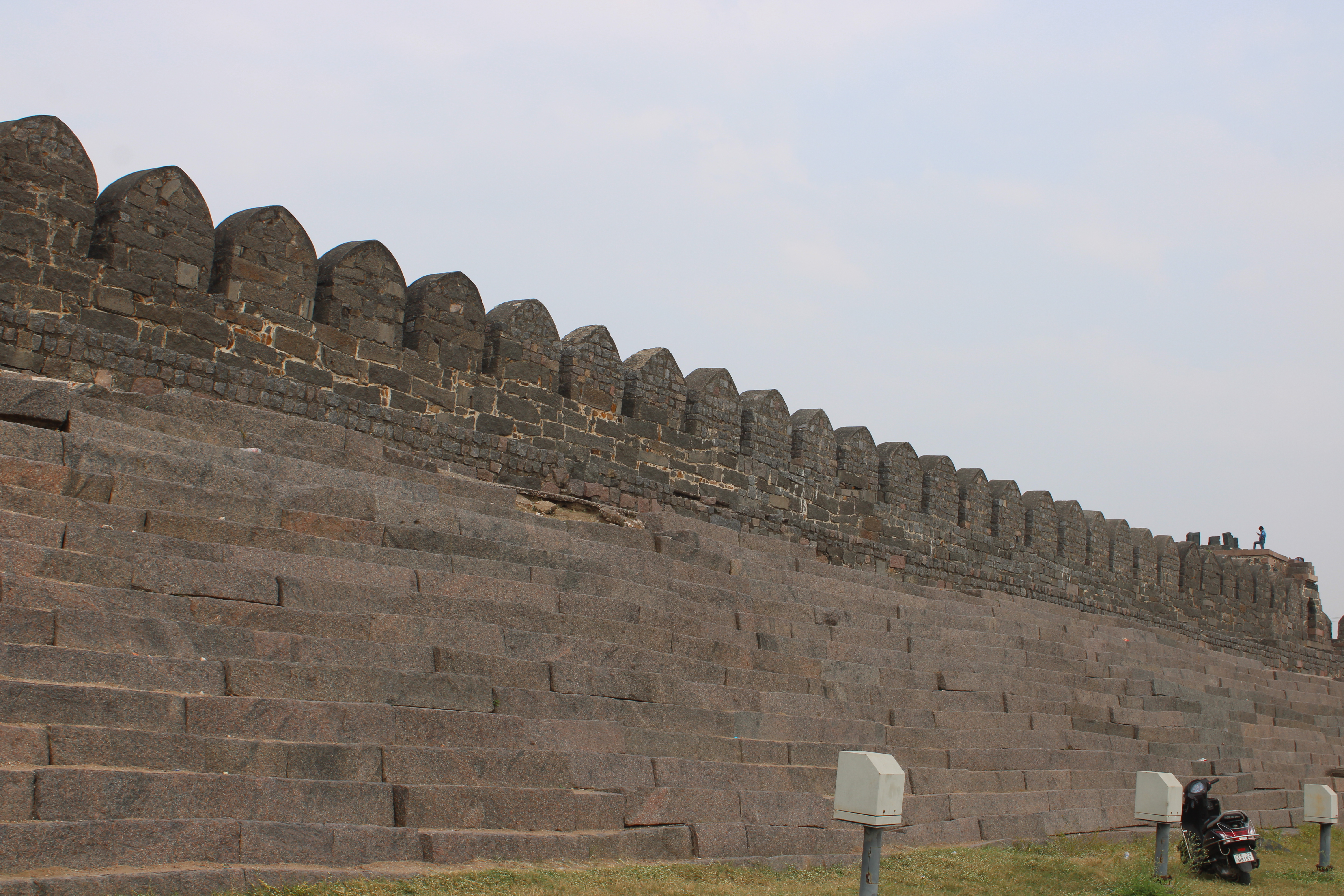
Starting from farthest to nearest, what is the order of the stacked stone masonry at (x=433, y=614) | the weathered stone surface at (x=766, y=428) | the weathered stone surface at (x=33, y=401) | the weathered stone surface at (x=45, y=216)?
the weathered stone surface at (x=766, y=428)
the weathered stone surface at (x=45, y=216)
the weathered stone surface at (x=33, y=401)
the stacked stone masonry at (x=433, y=614)

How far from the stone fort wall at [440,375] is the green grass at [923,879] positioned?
19.3ft

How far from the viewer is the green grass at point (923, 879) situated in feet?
14.4

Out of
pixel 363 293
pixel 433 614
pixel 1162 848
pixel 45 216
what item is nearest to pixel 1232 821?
pixel 1162 848

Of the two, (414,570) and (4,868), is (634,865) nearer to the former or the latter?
(414,570)

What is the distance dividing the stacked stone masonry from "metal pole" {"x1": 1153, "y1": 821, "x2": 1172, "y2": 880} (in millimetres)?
1188

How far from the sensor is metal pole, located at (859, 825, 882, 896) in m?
4.36

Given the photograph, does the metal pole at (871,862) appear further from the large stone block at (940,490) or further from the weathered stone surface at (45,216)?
the large stone block at (940,490)

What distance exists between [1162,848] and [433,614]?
432 centimetres

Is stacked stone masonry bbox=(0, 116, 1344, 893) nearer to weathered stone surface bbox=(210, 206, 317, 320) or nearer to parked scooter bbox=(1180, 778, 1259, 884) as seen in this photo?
weathered stone surface bbox=(210, 206, 317, 320)

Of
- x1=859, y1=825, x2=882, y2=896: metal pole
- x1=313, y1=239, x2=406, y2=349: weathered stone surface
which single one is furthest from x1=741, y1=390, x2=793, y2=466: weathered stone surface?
x1=859, y1=825, x2=882, y2=896: metal pole

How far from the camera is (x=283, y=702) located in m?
4.59

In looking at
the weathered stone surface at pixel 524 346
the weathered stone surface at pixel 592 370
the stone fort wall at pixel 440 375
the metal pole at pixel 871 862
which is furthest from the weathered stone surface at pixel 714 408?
the metal pole at pixel 871 862

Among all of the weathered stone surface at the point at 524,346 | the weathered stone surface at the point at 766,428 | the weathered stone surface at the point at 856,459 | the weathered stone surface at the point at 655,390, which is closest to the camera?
the weathered stone surface at the point at 524,346

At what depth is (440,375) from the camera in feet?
36.4
